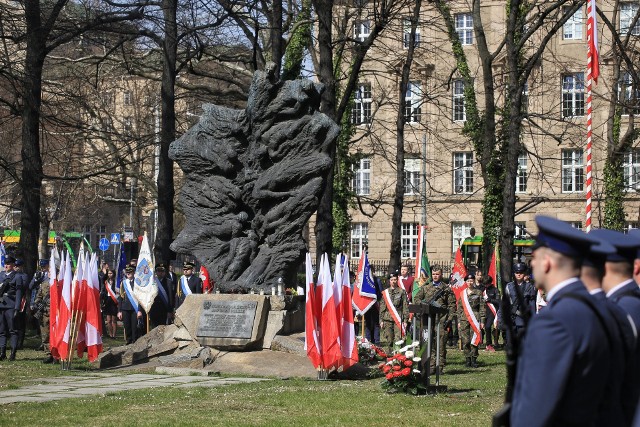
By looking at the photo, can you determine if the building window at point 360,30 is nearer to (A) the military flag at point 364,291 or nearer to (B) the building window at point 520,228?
(B) the building window at point 520,228

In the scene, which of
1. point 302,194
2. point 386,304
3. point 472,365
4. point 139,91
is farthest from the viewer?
point 139,91

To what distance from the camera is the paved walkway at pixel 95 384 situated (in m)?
13.8

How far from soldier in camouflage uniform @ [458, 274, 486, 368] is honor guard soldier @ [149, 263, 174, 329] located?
5.96 meters

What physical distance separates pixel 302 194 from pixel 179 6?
10508 millimetres

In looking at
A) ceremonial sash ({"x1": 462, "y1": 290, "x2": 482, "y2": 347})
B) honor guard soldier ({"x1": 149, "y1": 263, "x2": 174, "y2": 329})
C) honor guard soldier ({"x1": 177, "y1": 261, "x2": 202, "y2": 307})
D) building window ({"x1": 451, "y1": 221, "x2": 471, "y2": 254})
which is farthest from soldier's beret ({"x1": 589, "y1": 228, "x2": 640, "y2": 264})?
building window ({"x1": 451, "y1": 221, "x2": 471, "y2": 254})

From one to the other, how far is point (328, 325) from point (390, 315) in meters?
6.29

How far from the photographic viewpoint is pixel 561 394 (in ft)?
14.7

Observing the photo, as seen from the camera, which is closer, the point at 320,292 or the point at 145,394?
the point at 145,394

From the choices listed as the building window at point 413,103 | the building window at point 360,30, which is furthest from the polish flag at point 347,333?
the building window at point 413,103

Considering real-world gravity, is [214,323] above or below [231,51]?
below

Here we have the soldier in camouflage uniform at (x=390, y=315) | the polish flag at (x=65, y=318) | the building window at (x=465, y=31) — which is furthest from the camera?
the building window at (x=465, y=31)

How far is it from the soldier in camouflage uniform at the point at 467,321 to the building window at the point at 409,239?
120ft

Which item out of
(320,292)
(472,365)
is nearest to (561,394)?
(320,292)

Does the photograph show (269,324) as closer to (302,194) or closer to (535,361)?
(302,194)
